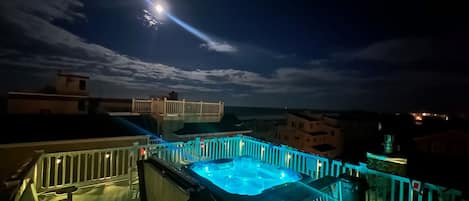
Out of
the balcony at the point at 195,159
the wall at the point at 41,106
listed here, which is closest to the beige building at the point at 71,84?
the wall at the point at 41,106

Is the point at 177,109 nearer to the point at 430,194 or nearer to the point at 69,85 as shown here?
the point at 69,85

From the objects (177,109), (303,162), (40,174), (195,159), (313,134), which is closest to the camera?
(40,174)

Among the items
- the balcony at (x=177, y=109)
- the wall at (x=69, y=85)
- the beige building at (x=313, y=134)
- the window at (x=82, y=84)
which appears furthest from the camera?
the beige building at (x=313, y=134)

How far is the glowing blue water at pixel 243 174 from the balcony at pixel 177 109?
21.9 feet

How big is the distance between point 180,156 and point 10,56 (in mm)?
12845

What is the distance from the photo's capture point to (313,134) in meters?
26.4

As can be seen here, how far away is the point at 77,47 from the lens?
11148mm

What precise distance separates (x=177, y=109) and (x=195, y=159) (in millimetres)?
6140

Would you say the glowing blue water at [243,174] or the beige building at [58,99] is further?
the beige building at [58,99]

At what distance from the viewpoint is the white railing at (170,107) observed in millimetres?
11258

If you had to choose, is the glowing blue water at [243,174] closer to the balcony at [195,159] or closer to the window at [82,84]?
the balcony at [195,159]

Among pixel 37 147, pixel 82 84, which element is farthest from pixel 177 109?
pixel 82 84

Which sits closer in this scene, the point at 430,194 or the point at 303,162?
the point at 430,194

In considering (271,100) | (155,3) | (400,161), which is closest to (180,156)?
(400,161)
